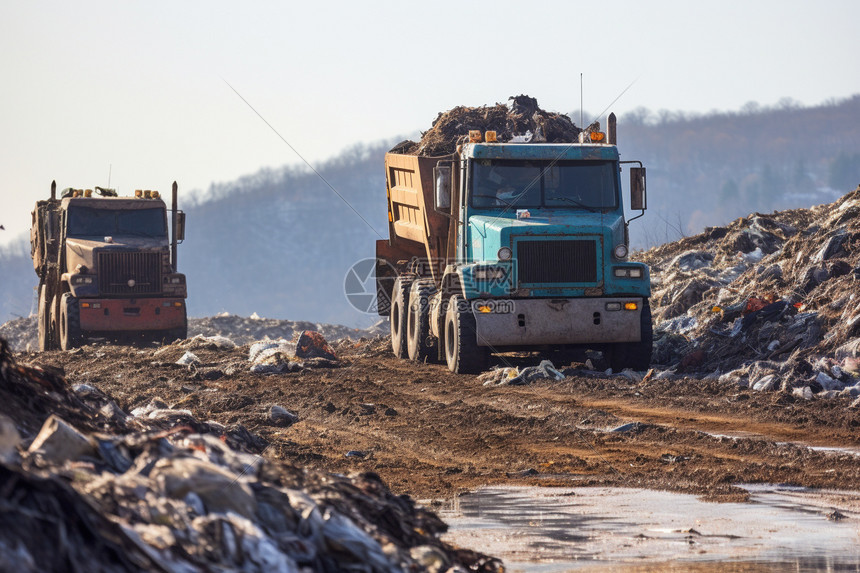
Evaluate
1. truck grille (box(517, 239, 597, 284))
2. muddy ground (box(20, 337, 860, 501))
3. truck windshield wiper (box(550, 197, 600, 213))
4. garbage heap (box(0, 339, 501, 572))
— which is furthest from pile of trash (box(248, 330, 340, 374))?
garbage heap (box(0, 339, 501, 572))

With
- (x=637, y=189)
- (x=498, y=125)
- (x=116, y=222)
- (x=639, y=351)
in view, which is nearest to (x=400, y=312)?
(x=498, y=125)

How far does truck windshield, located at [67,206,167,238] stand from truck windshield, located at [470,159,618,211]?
913 cm

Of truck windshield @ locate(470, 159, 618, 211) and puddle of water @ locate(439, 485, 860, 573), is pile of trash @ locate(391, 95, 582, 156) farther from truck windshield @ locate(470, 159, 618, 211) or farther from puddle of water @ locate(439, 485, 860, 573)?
puddle of water @ locate(439, 485, 860, 573)

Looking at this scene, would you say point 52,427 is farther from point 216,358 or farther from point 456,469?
point 216,358

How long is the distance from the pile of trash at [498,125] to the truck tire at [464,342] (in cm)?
309

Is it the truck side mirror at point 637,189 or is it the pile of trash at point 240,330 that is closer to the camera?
the truck side mirror at point 637,189

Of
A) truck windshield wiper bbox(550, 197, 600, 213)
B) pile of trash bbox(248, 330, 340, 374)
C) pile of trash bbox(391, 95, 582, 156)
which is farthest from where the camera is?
pile of trash bbox(391, 95, 582, 156)

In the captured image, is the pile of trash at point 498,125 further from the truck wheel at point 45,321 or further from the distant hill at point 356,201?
the distant hill at point 356,201

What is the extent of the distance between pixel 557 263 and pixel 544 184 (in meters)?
1.22

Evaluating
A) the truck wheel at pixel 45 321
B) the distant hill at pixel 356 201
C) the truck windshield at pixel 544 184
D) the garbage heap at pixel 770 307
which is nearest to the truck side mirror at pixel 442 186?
the truck windshield at pixel 544 184

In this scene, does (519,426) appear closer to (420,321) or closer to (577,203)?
(577,203)

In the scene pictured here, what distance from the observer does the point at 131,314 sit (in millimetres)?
20953

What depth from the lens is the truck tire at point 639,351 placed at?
45.3 ft

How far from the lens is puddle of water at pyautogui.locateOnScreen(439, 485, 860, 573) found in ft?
17.7
